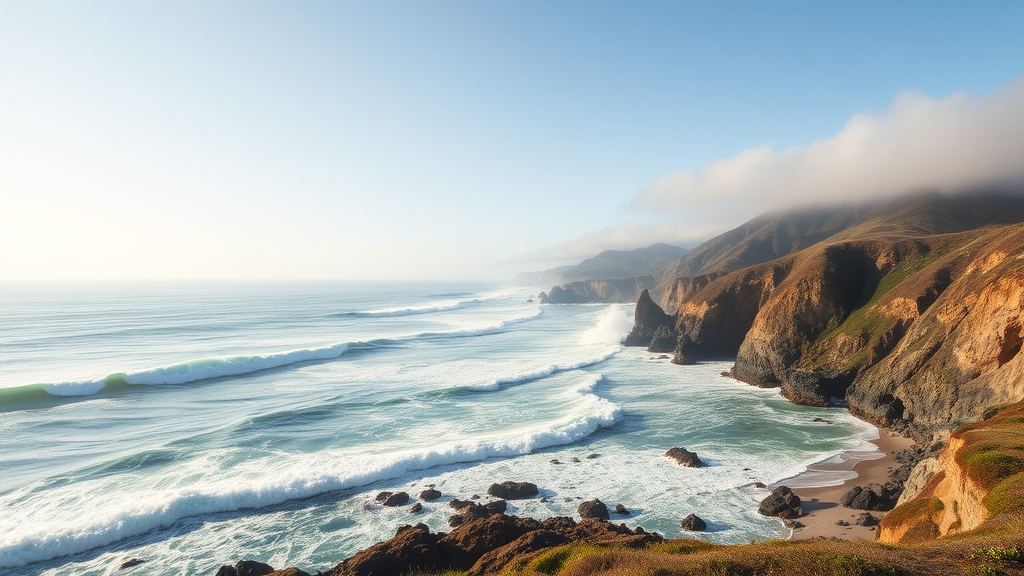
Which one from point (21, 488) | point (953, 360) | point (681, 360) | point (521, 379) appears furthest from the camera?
A: point (681, 360)

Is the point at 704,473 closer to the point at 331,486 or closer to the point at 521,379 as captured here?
the point at 331,486

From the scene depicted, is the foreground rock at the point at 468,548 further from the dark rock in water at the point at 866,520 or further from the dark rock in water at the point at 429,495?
the dark rock in water at the point at 866,520

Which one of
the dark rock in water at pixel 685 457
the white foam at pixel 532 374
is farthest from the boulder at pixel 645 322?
the dark rock in water at pixel 685 457

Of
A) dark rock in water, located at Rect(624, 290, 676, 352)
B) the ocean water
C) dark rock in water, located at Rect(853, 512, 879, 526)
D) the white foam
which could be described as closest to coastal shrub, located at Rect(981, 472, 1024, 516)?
dark rock in water, located at Rect(853, 512, 879, 526)

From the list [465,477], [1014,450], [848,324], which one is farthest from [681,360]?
[1014,450]

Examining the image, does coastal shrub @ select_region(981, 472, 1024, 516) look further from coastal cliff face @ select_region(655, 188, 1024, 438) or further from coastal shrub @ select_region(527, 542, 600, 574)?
coastal cliff face @ select_region(655, 188, 1024, 438)
